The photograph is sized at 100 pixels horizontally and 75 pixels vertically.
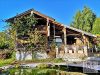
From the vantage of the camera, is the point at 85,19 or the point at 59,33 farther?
the point at 85,19

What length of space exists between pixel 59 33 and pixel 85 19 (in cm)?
2450

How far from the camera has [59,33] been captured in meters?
40.7

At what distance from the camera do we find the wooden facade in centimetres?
3887

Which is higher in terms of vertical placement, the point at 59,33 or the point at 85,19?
the point at 85,19

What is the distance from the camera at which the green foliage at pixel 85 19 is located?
6361cm

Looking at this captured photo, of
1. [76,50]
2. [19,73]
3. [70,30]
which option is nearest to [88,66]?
[19,73]

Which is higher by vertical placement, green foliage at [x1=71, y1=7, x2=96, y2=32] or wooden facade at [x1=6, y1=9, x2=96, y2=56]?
green foliage at [x1=71, y1=7, x2=96, y2=32]

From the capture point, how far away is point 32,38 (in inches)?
1486

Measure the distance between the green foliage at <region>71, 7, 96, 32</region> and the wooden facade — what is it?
21996 mm

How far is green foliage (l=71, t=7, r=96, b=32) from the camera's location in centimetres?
6361

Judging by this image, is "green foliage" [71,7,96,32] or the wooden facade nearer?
the wooden facade

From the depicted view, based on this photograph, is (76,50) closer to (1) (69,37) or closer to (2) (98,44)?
(1) (69,37)

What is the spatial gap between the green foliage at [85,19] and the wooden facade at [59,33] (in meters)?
22.0

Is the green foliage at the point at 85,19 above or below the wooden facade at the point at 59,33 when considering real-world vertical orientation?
above
